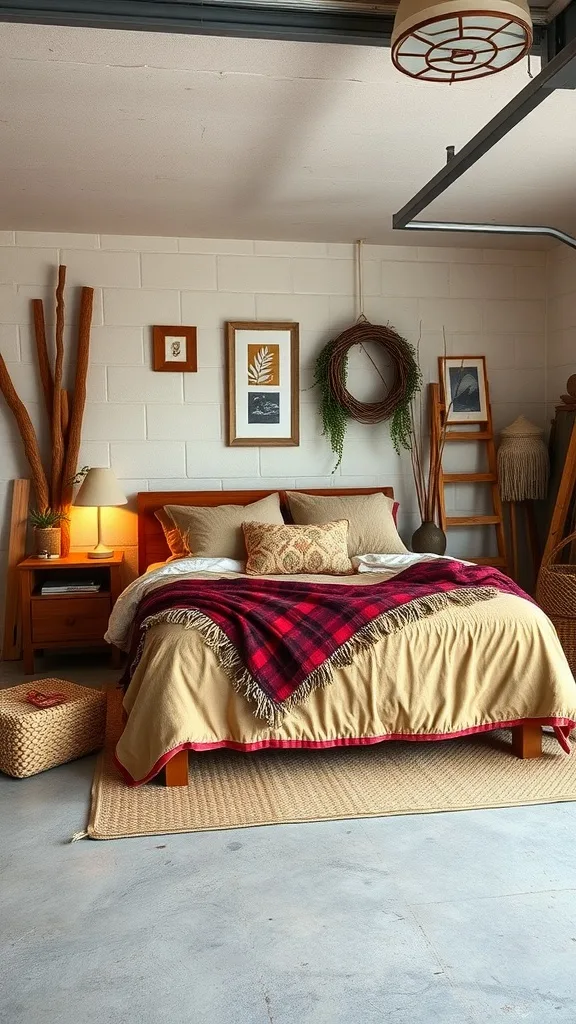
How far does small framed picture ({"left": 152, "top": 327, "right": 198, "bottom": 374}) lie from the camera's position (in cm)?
568

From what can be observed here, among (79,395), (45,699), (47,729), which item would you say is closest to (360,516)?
(79,395)

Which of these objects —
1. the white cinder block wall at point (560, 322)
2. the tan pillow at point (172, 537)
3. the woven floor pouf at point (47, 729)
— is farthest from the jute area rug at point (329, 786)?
the white cinder block wall at point (560, 322)

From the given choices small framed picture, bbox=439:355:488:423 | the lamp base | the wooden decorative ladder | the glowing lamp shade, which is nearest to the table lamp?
the lamp base

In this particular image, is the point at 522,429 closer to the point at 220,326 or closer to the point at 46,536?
the point at 220,326

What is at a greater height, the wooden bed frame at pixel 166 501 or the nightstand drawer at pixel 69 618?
the wooden bed frame at pixel 166 501

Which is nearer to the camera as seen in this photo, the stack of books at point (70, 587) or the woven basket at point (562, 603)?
the woven basket at point (562, 603)

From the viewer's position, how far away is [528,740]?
147 inches

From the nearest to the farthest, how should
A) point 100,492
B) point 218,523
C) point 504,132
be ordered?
point 504,132 < point 218,523 < point 100,492

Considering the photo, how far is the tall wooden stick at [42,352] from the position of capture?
5492 millimetres

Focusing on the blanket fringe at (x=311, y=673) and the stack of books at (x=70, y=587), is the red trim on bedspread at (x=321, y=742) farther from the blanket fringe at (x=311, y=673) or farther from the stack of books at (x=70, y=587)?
the stack of books at (x=70, y=587)

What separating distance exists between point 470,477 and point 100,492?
2434 mm

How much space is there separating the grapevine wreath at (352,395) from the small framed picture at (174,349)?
82 cm

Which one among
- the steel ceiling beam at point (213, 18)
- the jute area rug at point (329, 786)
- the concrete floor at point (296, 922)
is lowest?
the concrete floor at point (296, 922)

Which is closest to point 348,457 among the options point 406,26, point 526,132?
point 526,132
